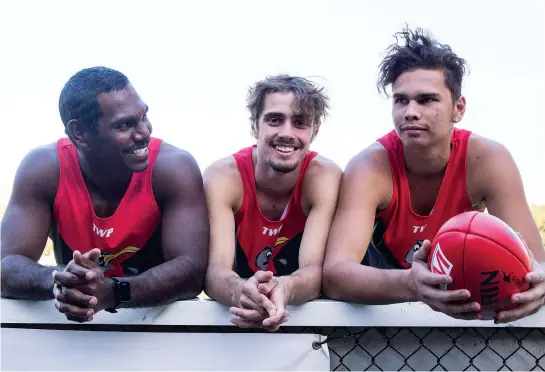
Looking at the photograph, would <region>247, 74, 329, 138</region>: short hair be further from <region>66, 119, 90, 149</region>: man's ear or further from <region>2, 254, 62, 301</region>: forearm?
<region>2, 254, 62, 301</region>: forearm

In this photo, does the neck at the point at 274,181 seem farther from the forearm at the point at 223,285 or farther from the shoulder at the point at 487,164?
the shoulder at the point at 487,164

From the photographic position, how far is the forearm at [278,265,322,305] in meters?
3.17

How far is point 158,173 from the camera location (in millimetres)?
3938

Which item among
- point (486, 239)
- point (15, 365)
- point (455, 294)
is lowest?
point (15, 365)

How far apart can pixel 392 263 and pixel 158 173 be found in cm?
158

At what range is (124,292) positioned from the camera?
3217 mm

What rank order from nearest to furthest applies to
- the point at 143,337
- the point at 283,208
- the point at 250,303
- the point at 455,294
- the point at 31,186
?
the point at 455,294 → the point at 250,303 → the point at 143,337 → the point at 31,186 → the point at 283,208

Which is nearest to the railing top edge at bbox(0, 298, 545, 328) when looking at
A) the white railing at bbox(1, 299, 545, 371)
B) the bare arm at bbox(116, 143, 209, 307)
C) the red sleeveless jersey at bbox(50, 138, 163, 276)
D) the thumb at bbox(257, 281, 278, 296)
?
the white railing at bbox(1, 299, 545, 371)

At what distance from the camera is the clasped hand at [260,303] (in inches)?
114

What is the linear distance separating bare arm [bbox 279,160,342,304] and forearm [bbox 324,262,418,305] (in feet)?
0.42

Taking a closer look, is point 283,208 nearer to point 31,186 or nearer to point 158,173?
point 158,173

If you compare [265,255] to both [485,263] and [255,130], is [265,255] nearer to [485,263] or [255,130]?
[255,130]

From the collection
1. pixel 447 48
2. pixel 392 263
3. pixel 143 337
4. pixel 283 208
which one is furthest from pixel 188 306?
pixel 447 48

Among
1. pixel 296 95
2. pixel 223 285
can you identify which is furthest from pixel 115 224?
pixel 296 95
